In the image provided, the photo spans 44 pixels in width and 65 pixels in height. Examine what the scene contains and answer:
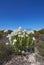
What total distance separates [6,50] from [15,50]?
431 millimetres

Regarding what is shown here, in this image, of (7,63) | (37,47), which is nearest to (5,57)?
(7,63)

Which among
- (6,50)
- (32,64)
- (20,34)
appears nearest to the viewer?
(32,64)

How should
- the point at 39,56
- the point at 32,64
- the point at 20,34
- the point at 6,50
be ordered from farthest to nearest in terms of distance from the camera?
the point at 20,34, the point at 6,50, the point at 39,56, the point at 32,64

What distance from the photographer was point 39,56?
7.76 metres

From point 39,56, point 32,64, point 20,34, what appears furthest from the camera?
point 20,34

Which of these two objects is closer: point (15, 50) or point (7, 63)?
point (7, 63)

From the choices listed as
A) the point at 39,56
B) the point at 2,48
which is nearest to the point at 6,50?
the point at 2,48

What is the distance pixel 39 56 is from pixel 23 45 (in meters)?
1.19

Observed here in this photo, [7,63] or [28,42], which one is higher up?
[28,42]

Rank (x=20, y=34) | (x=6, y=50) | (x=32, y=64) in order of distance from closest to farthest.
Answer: (x=32, y=64)
(x=6, y=50)
(x=20, y=34)

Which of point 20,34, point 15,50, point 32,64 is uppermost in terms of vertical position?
point 20,34

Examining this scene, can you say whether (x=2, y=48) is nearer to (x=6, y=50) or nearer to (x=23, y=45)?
(x=6, y=50)

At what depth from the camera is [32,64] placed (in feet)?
23.2

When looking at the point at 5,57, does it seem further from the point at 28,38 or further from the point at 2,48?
the point at 28,38
